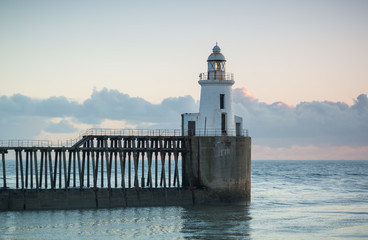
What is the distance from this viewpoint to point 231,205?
4781 centimetres

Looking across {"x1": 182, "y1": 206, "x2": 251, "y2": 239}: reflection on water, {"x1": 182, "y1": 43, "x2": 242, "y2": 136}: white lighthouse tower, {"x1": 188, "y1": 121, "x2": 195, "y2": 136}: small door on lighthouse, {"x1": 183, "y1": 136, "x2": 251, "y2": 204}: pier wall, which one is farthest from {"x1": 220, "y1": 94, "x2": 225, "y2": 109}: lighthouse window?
{"x1": 182, "y1": 206, "x2": 251, "y2": 239}: reflection on water

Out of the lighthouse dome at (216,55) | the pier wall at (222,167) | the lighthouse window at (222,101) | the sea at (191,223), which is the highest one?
the lighthouse dome at (216,55)

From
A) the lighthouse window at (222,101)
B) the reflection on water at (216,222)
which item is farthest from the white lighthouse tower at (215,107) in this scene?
the reflection on water at (216,222)

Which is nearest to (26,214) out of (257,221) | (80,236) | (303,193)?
(80,236)

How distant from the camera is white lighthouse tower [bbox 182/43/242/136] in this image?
164 ft

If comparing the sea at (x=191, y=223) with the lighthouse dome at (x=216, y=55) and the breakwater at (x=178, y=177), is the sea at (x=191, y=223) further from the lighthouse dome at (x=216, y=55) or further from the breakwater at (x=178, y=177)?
the lighthouse dome at (x=216, y=55)

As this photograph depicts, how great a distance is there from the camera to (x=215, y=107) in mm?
50000

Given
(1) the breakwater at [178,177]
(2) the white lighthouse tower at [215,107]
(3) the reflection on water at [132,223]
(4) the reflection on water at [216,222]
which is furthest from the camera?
Result: (2) the white lighthouse tower at [215,107]

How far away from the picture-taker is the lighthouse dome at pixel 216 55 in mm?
51312

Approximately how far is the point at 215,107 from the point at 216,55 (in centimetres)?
531

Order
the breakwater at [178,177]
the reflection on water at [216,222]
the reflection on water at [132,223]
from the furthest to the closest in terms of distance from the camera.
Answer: the breakwater at [178,177], the reflection on water at [216,222], the reflection on water at [132,223]

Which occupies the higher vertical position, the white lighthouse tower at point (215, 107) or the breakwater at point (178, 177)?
the white lighthouse tower at point (215, 107)

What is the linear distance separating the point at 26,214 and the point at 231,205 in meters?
17.6

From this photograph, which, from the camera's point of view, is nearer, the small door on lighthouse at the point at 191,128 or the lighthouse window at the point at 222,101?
the lighthouse window at the point at 222,101
